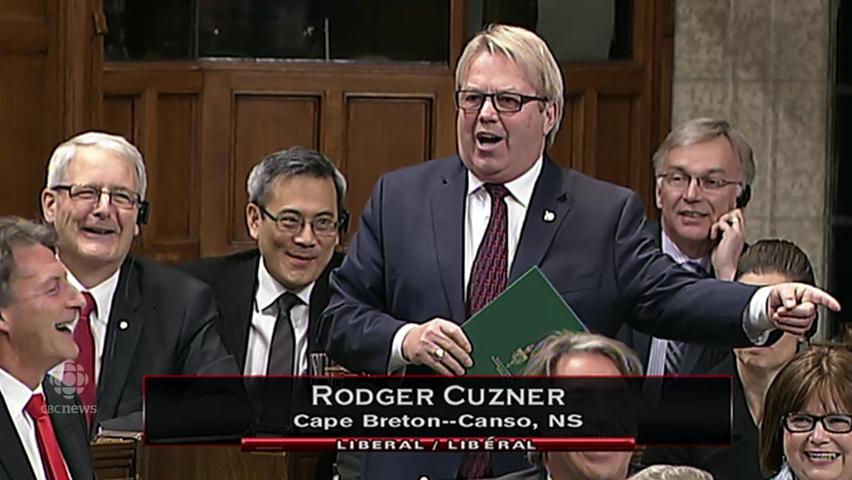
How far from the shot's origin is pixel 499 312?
3.35 metres

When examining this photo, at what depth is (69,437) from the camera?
11.1 ft

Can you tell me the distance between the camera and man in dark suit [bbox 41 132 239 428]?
414cm

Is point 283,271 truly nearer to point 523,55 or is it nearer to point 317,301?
point 317,301

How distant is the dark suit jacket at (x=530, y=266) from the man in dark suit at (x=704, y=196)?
78cm

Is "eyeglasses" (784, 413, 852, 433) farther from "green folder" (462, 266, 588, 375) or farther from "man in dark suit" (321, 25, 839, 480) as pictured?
"green folder" (462, 266, 588, 375)

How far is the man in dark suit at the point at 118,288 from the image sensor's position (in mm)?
4137

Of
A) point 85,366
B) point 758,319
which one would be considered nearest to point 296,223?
point 85,366

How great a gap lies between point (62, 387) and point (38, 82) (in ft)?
6.41

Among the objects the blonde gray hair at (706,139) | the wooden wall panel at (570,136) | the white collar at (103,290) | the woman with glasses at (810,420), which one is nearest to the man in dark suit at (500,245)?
the woman with glasses at (810,420)

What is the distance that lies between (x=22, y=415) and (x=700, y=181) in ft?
6.06

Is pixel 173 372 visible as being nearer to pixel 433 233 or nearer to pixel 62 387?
→ pixel 62 387

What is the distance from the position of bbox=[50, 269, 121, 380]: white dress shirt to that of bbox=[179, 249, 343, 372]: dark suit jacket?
0.31 meters

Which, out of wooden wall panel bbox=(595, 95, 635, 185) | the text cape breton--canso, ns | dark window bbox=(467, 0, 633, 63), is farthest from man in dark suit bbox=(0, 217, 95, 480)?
wooden wall panel bbox=(595, 95, 635, 185)

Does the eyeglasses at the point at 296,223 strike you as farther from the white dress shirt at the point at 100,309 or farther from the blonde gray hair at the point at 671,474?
the blonde gray hair at the point at 671,474
